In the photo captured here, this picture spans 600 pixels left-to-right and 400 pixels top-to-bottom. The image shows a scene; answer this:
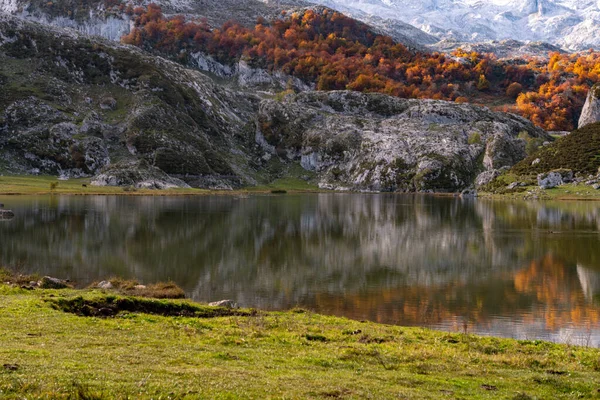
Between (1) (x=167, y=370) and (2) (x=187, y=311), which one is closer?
(1) (x=167, y=370)

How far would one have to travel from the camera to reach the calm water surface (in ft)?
126

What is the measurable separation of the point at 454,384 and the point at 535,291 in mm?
29113

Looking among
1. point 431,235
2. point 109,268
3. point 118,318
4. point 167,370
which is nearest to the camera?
point 167,370

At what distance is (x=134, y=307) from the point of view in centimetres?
3281

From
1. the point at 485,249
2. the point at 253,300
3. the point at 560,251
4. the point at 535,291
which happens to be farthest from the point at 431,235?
the point at 253,300

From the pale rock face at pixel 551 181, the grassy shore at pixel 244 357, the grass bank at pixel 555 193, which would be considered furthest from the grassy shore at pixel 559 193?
the grassy shore at pixel 244 357

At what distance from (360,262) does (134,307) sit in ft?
101

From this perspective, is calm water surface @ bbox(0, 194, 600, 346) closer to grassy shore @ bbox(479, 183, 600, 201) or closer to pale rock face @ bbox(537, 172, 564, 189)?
grassy shore @ bbox(479, 183, 600, 201)

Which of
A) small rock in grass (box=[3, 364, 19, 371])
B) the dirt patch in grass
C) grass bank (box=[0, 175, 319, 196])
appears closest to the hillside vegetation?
grass bank (box=[0, 175, 319, 196])

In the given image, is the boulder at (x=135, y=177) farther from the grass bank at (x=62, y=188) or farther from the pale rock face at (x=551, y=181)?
the pale rock face at (x=551, y=181)

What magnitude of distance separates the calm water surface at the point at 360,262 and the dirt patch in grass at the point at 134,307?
22.6 ft

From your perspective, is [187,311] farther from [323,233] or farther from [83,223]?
[83,223]

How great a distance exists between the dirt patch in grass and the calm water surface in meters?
6.88

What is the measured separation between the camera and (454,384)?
19.2m
